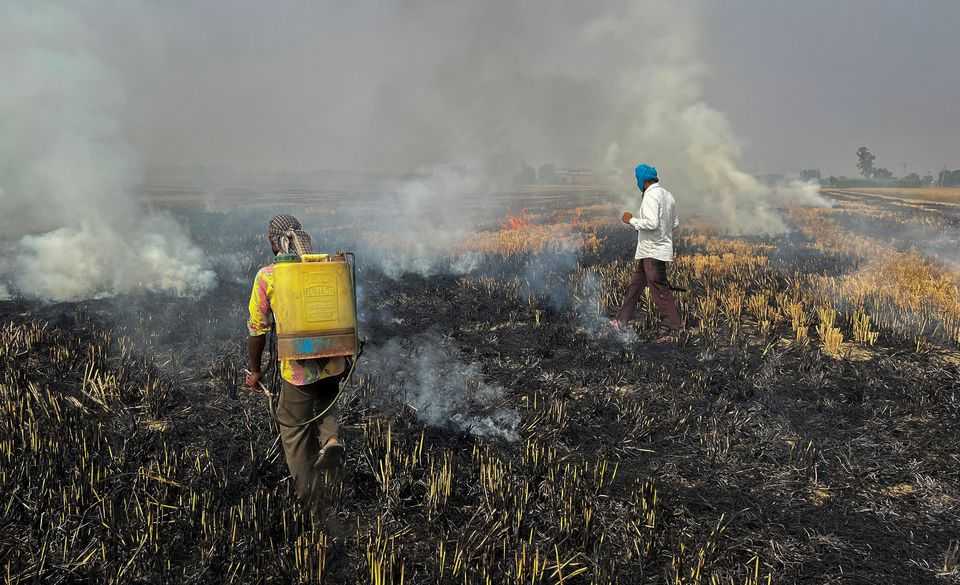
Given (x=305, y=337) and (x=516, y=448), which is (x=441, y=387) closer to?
(x=516, y=448)

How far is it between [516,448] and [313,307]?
2337 mm

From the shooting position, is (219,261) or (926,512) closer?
(926,512)

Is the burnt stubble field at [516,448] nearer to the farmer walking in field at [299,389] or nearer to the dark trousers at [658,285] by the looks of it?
the farmer walking in field at [299,389]

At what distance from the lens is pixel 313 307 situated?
307cm

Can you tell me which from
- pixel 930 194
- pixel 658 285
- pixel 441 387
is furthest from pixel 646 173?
pixel 930 194

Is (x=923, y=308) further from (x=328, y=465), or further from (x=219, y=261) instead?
(x=219, y=261)

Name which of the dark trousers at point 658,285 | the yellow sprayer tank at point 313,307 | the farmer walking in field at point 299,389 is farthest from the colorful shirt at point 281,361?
the dark trousers at point 658,285

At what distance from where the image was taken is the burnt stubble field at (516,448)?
3.14 metres

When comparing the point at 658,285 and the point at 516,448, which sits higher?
the point at 658,285

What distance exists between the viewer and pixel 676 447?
15.3ft

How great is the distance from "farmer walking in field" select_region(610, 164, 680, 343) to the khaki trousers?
4.86 meters

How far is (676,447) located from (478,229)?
69.3 feet

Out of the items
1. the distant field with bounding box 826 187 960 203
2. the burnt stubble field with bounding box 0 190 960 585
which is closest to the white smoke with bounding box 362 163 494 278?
the burnt stubble field with bounding box 0 190 960 585

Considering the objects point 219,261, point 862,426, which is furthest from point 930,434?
point 219,261
